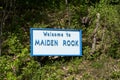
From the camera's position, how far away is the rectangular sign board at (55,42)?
8359 mm

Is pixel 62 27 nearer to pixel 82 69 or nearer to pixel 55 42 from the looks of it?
pixel 55 42

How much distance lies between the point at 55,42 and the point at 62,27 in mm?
1555

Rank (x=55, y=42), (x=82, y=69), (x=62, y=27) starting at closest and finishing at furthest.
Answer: (x=55, y=42), (x=82, y=69), (x=62, y=27)


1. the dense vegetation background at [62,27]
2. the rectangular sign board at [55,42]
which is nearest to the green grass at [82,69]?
the dense vegetation background at [62,27]

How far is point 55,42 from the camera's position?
8531mm

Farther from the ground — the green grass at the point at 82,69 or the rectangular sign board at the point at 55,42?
the rectangular sign board at the point at 55,42

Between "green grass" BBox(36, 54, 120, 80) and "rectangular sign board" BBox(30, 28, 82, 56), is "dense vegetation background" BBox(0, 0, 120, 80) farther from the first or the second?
"rectangular sign board" BBox(30, 28, 82, 56)

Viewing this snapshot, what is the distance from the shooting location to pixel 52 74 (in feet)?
27.3

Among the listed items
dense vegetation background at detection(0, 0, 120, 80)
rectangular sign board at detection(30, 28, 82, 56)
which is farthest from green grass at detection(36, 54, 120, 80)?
A: rectangular sign board at detection(30, 28, 82, 56)

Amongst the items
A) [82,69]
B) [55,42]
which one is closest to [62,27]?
[55,42]

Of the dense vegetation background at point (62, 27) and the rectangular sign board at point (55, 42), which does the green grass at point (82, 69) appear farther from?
the rectangular sign board at point (55, 42)

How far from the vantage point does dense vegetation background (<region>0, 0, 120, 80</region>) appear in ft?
27.7

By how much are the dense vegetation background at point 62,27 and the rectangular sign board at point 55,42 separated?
1.12 feet

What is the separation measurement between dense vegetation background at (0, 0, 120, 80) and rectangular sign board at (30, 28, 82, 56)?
1.12 feet
